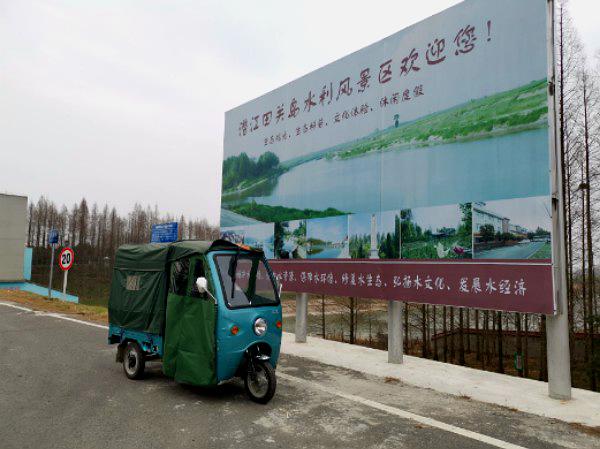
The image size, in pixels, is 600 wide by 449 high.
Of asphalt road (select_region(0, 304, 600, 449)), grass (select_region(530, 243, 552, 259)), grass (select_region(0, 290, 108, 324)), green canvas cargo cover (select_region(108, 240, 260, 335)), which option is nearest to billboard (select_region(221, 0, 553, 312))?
grass (select_region(530, 243, 552, 259))

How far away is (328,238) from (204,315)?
5.10 meters

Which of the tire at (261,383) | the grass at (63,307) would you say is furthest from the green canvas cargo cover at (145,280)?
the grass at (63,307)

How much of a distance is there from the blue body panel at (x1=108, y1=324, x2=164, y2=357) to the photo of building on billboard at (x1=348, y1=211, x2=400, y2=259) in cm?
474

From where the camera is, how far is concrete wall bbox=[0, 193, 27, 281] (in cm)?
3500

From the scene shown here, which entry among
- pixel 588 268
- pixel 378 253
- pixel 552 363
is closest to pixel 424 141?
pixel 378 253

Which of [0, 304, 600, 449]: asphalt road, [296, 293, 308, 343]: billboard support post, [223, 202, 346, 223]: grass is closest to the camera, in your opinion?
[0, 304, 600, 449]: asphalt road

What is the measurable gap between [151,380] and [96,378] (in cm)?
91

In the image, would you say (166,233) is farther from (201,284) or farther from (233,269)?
(201,284)

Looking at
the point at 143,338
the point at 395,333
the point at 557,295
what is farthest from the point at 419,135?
the point at 143,338

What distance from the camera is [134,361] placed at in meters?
7.35

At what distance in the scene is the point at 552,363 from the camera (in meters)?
6.61

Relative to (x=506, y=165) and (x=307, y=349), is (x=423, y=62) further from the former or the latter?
(x=307, y=349)

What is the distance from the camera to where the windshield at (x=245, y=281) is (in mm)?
6289

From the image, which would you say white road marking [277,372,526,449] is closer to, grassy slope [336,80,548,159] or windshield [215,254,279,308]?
windshield [215,254,279,308]
